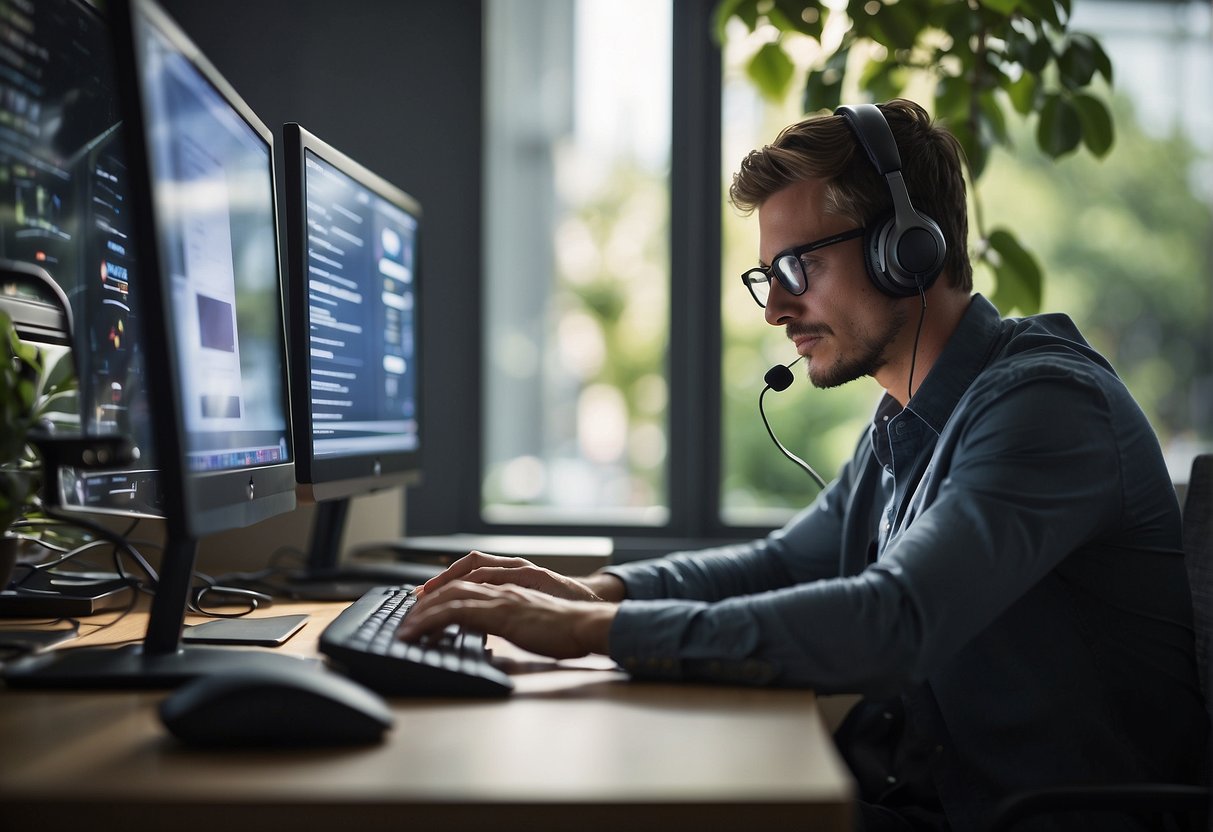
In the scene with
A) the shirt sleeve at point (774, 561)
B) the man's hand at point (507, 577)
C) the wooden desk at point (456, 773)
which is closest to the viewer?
the wooden desk at point (456, 773)

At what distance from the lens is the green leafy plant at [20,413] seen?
802mm

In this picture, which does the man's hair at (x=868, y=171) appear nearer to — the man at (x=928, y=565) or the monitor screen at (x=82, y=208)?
the man at (x=928, y=565)

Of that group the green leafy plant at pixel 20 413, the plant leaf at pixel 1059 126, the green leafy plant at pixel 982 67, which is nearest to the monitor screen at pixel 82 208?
the green leafy plant at pixel 20 413

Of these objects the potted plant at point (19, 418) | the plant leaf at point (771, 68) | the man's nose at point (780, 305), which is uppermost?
the plant leaf at point (771, 68)

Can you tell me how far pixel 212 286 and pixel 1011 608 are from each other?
Result: 813mm

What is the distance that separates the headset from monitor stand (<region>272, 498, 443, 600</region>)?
740mm

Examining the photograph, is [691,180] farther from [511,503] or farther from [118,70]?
[118,70]

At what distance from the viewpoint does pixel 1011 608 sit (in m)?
1.02

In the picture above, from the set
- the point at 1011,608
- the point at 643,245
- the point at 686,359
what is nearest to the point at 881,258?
the point at 1011,608

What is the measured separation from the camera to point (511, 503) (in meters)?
2.42

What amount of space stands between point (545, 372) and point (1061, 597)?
5.39ft

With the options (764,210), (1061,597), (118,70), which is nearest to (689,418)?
(764,210)

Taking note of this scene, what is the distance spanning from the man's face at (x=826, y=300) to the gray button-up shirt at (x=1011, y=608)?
0.10 m

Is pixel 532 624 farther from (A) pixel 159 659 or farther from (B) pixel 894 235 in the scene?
(B) pixel 894 235
